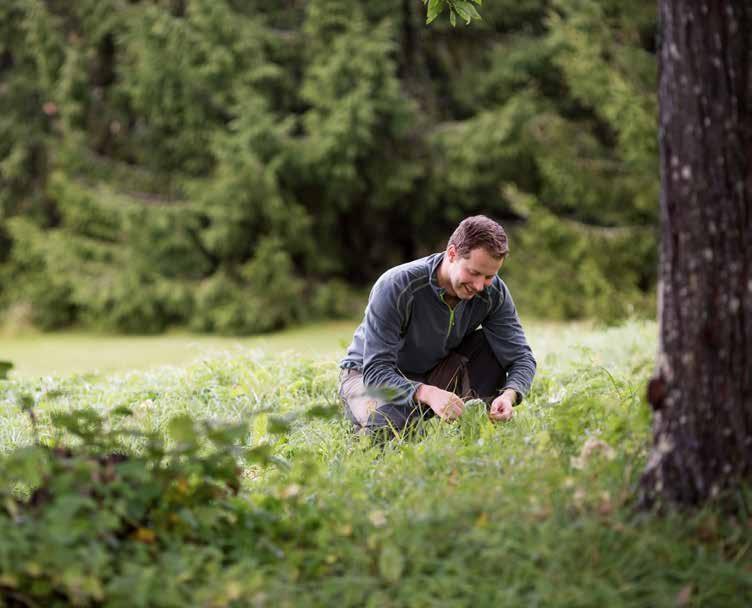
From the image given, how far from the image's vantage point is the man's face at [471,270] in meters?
3.60

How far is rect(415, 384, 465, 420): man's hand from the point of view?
365 centimetres

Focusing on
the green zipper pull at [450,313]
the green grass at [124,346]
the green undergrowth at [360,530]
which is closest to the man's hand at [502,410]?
the green zipper pull at [450,313]

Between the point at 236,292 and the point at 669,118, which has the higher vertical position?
the point at 669,118

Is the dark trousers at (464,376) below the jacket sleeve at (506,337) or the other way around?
below

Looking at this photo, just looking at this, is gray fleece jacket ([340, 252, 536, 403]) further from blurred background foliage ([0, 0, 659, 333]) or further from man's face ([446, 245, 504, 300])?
blurred background foliage ([0, 0, 659, 333])

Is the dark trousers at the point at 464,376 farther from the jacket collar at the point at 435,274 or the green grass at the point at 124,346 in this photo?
the green grass at the point at 124,346

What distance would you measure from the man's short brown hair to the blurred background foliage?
6725 mm

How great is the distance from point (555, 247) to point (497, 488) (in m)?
8.55

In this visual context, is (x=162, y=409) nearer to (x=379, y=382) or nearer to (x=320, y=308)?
(x=379, y=382)

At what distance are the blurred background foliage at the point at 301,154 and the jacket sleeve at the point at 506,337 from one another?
242 inches

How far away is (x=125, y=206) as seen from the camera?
38.8ft

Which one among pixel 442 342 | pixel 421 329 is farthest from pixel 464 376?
pixel 421 329

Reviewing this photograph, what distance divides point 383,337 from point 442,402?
1.41 ft

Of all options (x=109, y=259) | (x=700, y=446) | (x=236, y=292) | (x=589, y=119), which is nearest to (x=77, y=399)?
(x=700, y=446)
